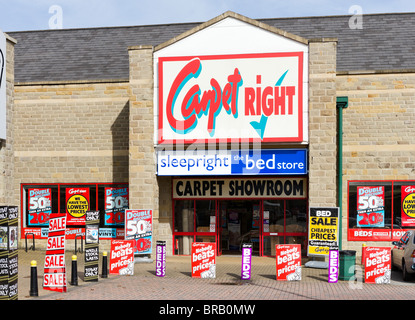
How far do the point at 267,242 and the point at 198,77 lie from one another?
23.7 feet

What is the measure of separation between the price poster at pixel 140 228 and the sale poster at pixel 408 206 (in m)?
9.93

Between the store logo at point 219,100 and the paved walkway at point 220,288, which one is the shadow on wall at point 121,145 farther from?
the paved walkway at point 220,288

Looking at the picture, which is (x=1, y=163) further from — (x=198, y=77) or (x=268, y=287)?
(x=268, y=287)

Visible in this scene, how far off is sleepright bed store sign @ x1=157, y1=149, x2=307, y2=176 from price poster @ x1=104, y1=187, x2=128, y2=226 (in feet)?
11.8

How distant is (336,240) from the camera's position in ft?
61.5

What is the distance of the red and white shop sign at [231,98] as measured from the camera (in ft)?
68.8

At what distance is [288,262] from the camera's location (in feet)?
55.0

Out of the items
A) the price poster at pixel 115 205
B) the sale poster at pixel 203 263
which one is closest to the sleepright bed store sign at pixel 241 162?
the price poster at pixel 115 205

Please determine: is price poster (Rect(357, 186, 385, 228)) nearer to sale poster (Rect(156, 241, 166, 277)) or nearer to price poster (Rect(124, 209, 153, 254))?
price poster (Rect(124, 209, 153, 254))

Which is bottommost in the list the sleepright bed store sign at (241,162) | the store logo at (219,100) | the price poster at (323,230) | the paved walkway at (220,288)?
the paved walkway at (220,288)

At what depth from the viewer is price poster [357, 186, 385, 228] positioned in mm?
22422

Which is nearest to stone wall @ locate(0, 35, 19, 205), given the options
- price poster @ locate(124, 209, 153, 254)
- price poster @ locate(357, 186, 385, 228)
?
price poster @ locate(124, 209, 153, 254)

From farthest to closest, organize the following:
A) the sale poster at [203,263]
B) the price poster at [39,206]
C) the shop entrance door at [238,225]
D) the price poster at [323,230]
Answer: the price poster at [39,206] < the shop entrance door at [238,225] < the price poster at [323,230] < the sale poster at [203,263]

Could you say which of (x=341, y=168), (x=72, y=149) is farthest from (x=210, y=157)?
(x=72, y=149)
